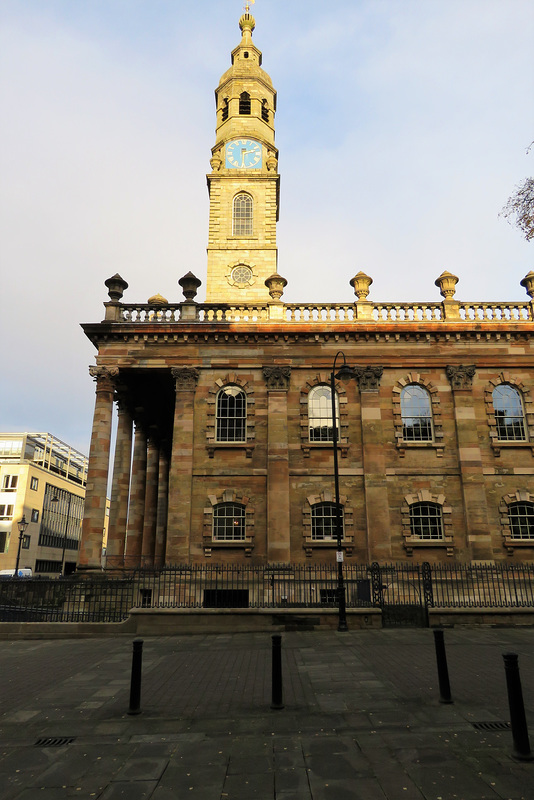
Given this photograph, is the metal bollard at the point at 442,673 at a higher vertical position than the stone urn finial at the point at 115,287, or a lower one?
lower

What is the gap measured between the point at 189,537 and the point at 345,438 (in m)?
8.90

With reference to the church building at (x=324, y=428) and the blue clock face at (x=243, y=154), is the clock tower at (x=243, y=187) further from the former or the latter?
the church building at (x=324, y=428)

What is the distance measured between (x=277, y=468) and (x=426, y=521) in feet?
24.8

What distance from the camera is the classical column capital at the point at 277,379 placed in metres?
25.6

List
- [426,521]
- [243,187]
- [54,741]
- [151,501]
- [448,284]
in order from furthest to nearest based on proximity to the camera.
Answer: [243,187] → [151,501] → [448,284] → [426,521] → [54,741]

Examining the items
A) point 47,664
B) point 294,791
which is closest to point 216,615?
point 47,664

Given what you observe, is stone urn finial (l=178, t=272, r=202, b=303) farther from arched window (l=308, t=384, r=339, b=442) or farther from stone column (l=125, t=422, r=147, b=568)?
stone column (l=125, t=422, r=147, b=568)

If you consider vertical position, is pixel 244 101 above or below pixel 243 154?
above

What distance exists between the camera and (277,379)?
25625 mm

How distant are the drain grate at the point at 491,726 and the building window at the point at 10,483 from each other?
3050 inches

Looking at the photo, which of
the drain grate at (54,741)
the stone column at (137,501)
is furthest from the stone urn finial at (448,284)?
the drain grate at (54,741)

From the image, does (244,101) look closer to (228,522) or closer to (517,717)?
(228,522)

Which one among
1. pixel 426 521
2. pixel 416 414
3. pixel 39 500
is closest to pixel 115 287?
pixel 416 414

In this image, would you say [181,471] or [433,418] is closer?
[181,471]
